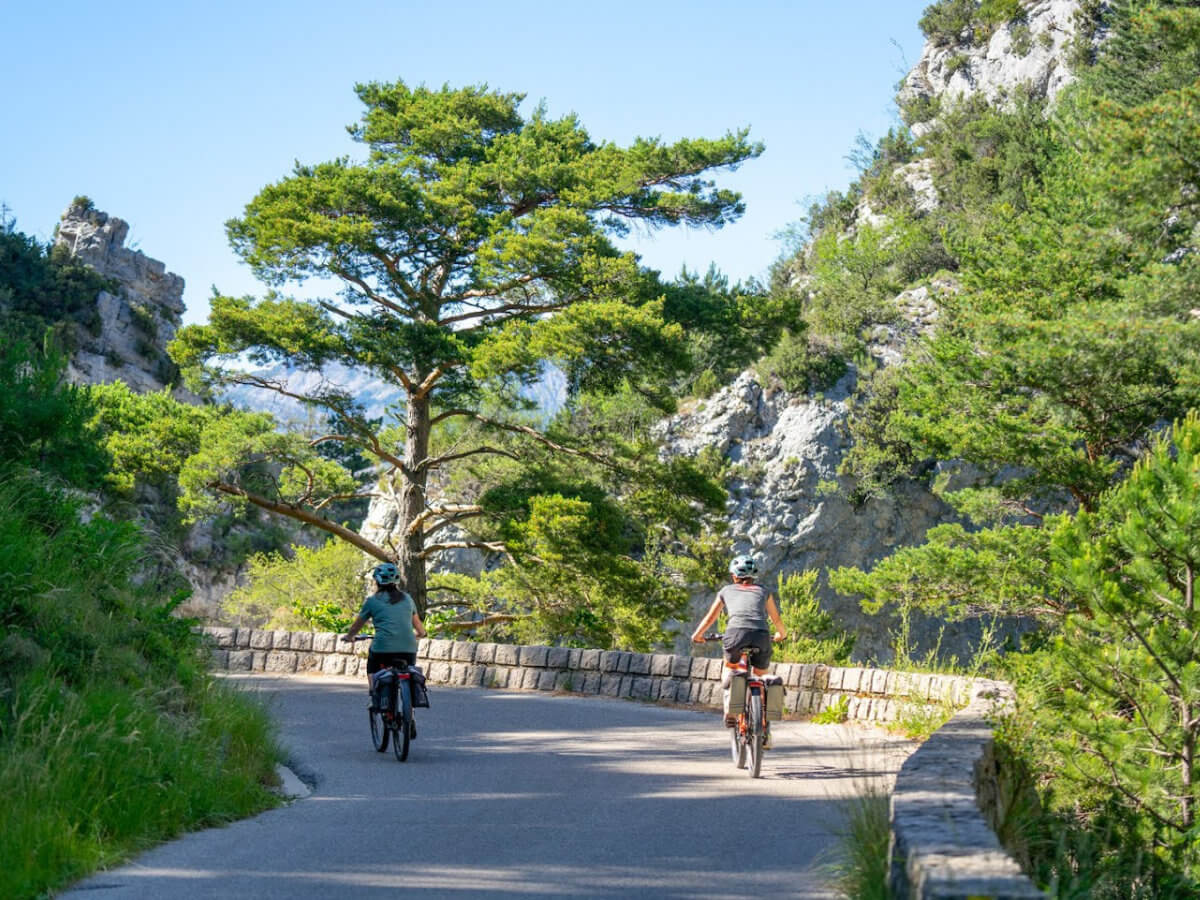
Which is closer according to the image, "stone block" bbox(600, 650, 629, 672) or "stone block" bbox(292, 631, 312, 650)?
"stone block" bbox(600, 650, 629, 672)

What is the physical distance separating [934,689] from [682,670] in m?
4.08

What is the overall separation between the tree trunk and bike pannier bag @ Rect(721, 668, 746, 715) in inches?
716

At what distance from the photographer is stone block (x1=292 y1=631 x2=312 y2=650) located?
19.8 m

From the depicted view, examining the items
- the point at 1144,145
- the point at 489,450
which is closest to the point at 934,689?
the point at 1144,145

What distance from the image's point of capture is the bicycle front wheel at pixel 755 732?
945 centimetres

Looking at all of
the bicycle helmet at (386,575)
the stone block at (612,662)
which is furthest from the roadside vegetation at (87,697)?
the stone block at (612,662)

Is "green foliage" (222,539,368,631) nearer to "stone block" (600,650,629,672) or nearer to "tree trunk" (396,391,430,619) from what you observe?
"tree trunk" (396,391,430,619)

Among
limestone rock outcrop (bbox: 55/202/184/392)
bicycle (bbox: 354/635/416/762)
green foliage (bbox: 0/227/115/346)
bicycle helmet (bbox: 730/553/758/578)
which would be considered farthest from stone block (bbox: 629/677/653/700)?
green foliage (bbox: 0/227/115/346)

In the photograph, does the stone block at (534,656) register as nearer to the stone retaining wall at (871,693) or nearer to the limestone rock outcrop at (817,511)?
the stone retaining wall at (871,693)

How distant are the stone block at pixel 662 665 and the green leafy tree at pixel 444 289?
8.99 meters

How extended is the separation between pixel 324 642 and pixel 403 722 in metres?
9.69

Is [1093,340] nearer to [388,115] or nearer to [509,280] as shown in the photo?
[509,280]

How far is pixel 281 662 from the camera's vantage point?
65.3 feet

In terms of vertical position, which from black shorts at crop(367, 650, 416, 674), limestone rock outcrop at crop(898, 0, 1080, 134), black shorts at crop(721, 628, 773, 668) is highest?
limestone rock outcrop at crop(898, 0, 1080, 134)
